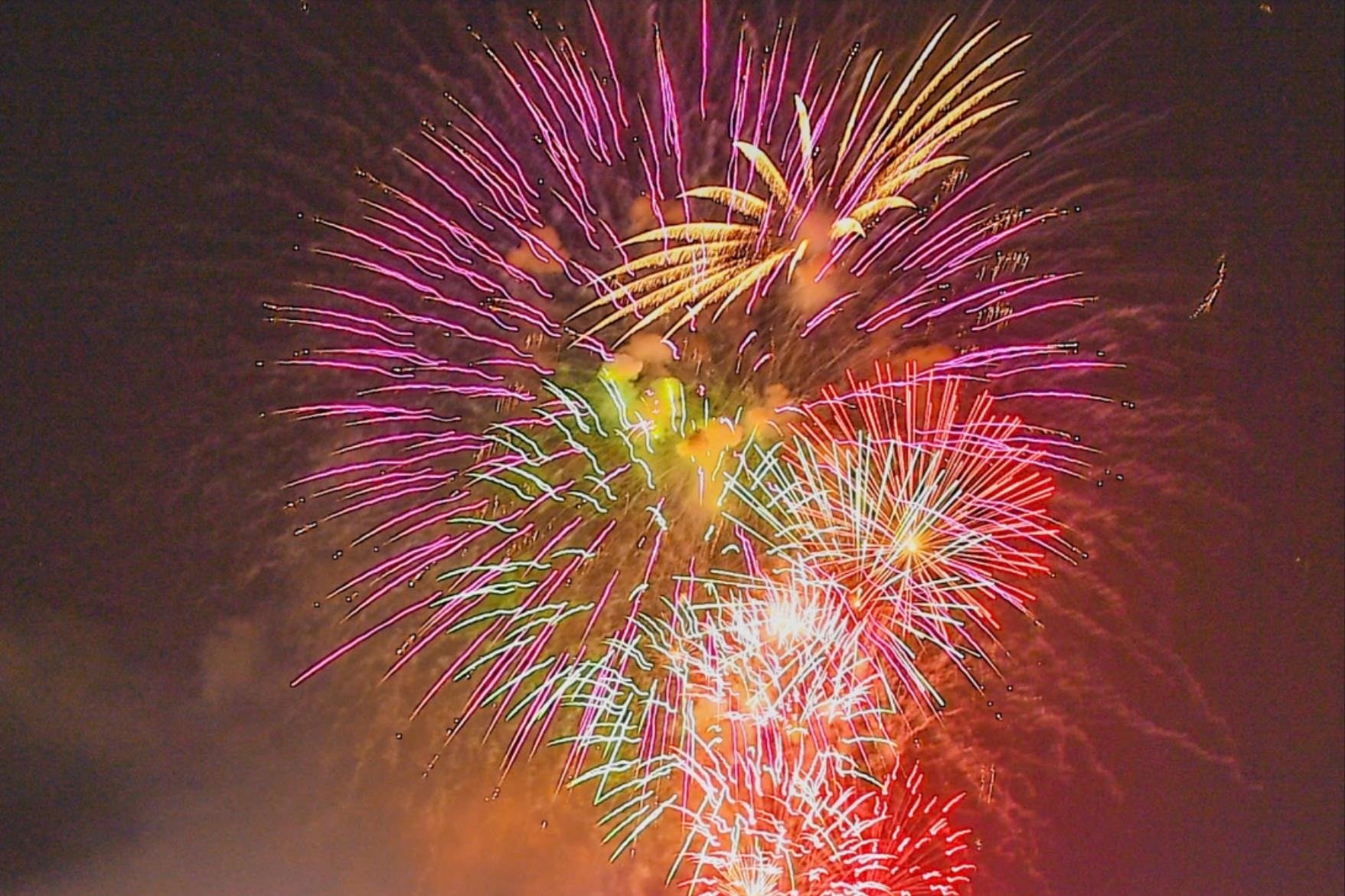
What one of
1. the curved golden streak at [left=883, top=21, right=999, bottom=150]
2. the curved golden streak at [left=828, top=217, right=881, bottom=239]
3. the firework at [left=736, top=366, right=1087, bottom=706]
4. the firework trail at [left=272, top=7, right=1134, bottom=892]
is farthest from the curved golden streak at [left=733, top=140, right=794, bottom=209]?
the firework at [left=736, top=366, right=1087, bottom=706]

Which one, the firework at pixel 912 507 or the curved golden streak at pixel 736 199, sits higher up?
the curved golden streak at pixel 736 199

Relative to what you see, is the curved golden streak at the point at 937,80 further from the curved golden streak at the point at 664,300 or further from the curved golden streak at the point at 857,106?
the curved golden streak at the point at 664,300

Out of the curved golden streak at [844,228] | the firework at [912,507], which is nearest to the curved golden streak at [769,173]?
the curved golden streak at [844,228]

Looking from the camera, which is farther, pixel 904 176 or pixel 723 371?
pixel 723 371

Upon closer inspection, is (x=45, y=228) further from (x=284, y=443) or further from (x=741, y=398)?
(x=741, y=398)

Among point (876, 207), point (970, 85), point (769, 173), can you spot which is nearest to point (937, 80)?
point (970, 85)

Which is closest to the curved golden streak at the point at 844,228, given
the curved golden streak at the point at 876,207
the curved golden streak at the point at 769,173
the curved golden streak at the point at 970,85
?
the curved golden streak at the point at 876,207

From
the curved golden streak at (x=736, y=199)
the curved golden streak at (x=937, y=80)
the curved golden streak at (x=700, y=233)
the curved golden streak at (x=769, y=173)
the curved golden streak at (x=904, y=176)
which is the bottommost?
the curved golden streak at (x=700, y=233)

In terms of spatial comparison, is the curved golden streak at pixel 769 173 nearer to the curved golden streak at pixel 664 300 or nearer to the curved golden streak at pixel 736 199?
the curved golden streak at pixel 736 199

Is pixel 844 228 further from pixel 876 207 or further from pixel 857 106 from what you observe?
pixel 857 106
